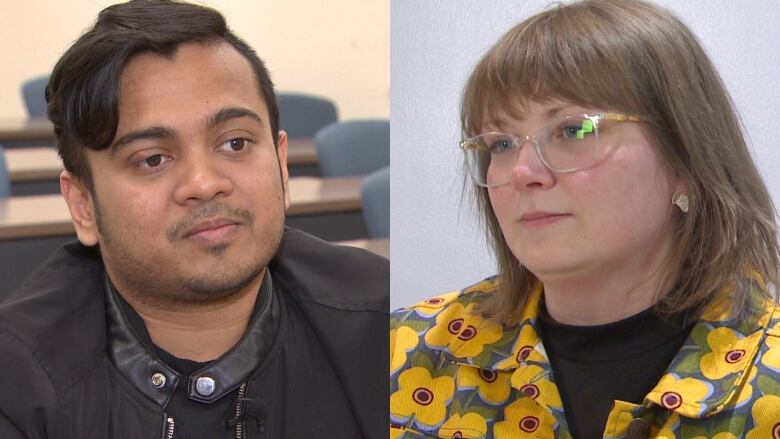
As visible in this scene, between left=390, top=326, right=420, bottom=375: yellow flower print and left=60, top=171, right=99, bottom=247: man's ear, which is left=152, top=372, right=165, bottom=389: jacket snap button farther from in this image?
left=390, top=326, right=420, bottom=375: yellow flower print

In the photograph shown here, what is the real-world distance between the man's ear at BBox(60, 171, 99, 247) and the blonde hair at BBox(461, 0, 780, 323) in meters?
0.43

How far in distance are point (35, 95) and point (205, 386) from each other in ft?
0.42

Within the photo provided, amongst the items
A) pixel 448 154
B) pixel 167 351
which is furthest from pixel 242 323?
pixel 448 154

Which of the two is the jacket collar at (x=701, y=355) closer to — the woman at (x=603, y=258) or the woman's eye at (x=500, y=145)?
the woman at (x=603, y=258)

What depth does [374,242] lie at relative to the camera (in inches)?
17.8

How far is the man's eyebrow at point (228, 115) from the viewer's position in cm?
37

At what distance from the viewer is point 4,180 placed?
1.15ft

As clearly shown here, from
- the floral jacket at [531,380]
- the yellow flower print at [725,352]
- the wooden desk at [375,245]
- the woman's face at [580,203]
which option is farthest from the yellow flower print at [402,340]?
the wooden desk at [375,245]

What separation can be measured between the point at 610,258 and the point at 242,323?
43cm

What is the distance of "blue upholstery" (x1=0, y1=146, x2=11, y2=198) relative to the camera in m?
0.35

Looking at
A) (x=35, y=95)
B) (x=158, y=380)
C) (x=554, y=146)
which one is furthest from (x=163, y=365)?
(x=554, y=146)

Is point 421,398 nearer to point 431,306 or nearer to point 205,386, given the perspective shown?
point 431,306

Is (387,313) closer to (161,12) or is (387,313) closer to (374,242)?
(374,242)

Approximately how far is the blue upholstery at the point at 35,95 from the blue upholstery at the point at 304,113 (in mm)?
92
